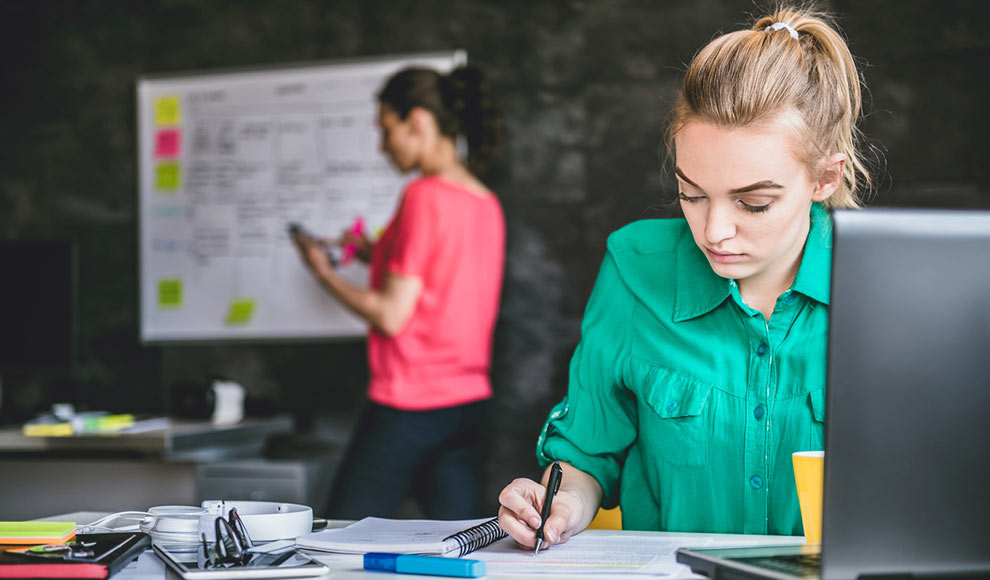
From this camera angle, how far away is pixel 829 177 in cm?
126

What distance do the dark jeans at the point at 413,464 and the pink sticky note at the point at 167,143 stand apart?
4.69ft

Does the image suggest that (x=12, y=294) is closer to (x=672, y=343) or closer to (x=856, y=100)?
(x=672, y=343)

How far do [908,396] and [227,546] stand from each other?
642 mm

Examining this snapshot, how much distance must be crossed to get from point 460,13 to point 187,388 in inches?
59.5

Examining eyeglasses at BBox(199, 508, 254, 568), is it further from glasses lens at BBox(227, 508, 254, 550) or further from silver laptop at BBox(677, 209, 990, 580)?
silver laptop at BBox(677, 209, 990, 580)

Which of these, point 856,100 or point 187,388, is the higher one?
point 856,100

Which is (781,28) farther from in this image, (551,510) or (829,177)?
(551,510)

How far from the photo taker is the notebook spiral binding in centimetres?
105

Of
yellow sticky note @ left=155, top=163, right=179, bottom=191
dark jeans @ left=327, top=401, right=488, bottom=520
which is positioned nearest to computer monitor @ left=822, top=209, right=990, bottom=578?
dark jeans @ left=327, top=401, right=488, bottom=520

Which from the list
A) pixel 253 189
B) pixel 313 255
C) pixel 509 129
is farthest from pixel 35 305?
pixel 509 129

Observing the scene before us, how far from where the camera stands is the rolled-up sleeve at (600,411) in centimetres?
136

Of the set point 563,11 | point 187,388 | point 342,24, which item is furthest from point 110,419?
point 563,11

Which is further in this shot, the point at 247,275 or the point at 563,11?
the point at 247,275

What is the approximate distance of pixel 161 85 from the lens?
142 inches
